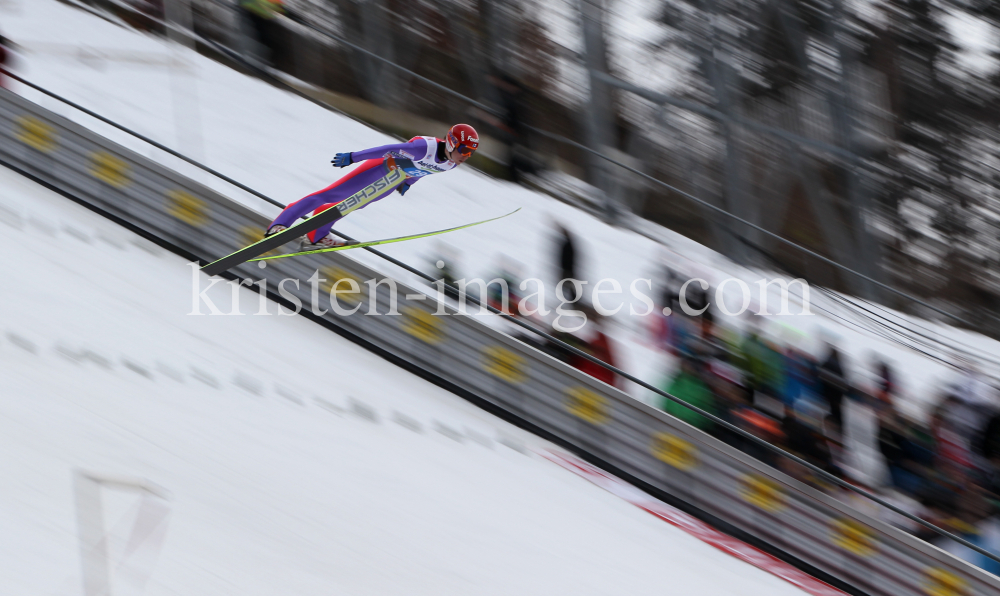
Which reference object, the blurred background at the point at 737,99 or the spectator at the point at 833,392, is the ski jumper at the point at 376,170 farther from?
the blurred background at the point at 737,99

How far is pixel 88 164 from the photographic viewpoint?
22.3 ft

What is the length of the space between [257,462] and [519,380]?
2072 mm

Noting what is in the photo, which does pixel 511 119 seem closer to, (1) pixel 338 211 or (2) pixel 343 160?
(1) pixel 338 211

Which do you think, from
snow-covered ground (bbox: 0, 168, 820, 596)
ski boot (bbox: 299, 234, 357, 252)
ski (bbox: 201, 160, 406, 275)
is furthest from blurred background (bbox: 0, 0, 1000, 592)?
snow-covered ground (bbox: 0, 168, 820, 596)

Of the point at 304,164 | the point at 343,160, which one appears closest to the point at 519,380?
the point at 343,160

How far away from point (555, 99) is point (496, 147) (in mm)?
3286

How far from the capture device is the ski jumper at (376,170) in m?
5.27

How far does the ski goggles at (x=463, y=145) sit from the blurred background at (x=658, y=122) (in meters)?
1.65

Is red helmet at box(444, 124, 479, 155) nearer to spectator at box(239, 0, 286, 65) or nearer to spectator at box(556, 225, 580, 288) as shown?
spectator at box(556, 225, 580, 288)

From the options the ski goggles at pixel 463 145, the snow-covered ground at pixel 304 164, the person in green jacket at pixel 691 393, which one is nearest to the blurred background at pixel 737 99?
the snow-covered ground at pixel 304 164

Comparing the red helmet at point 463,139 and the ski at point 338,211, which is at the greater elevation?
the red helmet at point 463,139

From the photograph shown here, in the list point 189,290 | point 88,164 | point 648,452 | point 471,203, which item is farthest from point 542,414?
point 471,203

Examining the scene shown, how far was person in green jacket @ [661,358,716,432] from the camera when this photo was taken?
552 cm

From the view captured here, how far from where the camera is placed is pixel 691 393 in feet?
18.2
